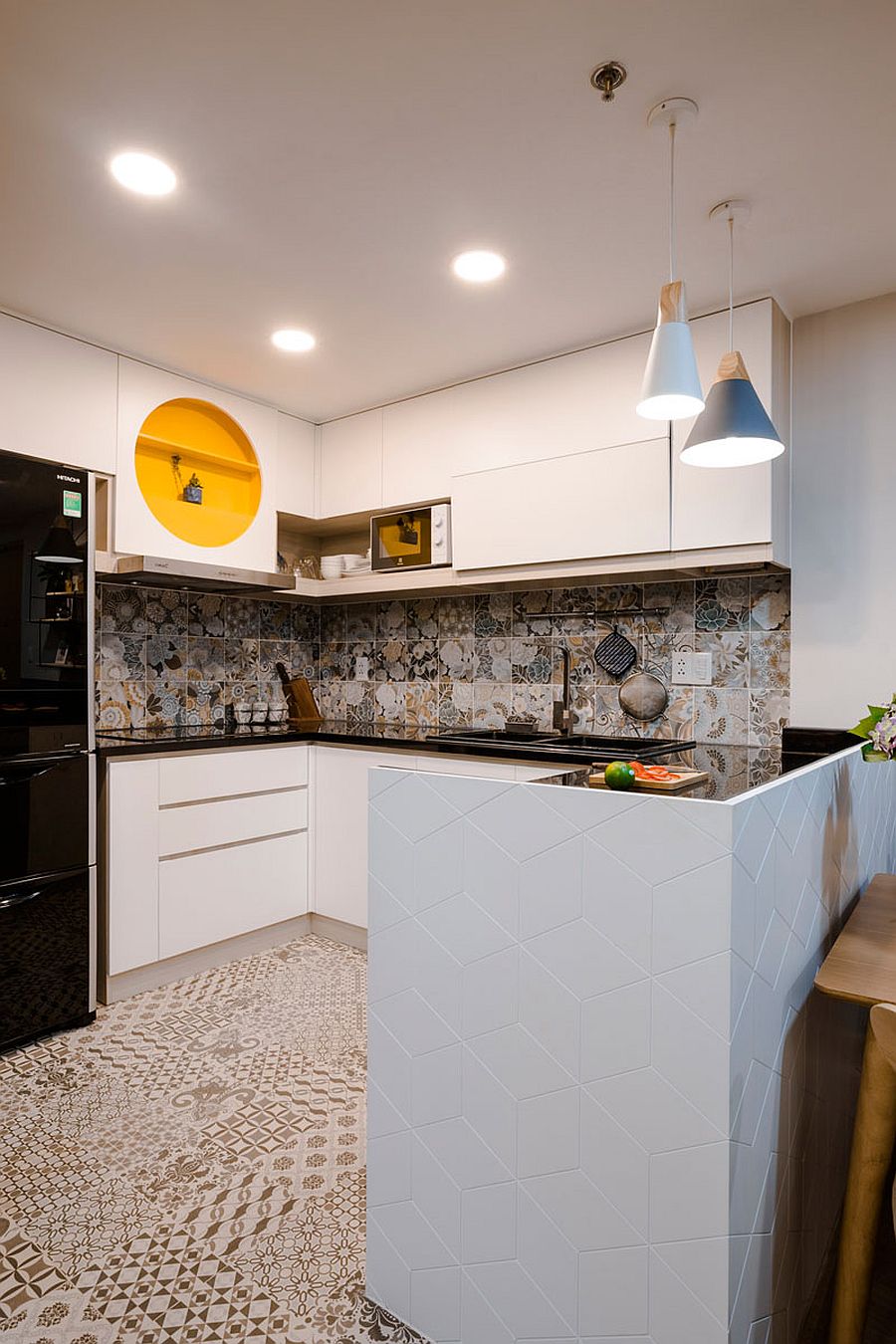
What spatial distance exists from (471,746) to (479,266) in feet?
5.19

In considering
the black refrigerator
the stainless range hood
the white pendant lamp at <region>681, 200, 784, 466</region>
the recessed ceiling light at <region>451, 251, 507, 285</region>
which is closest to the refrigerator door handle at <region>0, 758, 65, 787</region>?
the black refrigerator

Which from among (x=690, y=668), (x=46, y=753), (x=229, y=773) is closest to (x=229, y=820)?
(x=229, y=773)

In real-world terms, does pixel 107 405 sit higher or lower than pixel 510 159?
lower

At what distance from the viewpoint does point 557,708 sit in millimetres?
3371

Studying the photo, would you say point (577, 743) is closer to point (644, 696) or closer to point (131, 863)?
point (644, 696)

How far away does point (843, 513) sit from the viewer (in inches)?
106

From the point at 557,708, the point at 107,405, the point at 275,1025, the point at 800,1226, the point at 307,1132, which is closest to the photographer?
the point at 800,1226

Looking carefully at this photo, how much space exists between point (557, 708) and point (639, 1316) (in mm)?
2345

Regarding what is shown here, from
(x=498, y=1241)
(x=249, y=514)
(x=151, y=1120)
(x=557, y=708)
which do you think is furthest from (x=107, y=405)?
(x=498, y=1241)

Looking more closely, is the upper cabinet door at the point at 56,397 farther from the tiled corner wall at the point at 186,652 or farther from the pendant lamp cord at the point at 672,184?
the pendant lamp cord at the point at 672,184

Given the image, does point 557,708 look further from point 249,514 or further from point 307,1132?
point 307,1132

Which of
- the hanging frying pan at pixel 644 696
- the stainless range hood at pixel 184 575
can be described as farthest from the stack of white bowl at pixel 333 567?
the hanging frying pan at pixel 644 696

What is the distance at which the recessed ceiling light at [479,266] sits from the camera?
2338mm

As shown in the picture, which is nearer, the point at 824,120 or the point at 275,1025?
the point at 824,120
